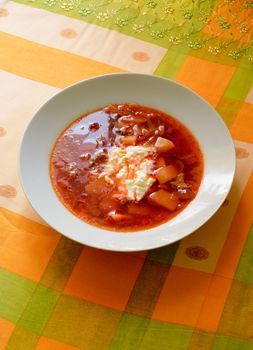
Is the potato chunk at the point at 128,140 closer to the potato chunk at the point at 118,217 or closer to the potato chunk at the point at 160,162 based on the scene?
the potato chunk at the point at 160,162

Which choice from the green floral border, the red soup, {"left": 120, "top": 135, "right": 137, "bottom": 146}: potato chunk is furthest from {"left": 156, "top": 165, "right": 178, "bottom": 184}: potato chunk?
the green floral border

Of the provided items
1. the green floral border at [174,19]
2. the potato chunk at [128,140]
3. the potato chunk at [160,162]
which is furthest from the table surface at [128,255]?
the potato chunk at [128,140]

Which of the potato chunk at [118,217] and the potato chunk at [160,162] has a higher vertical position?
the potato chunk at [160,162]

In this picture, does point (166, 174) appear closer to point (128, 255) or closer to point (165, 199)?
point (165, 199)

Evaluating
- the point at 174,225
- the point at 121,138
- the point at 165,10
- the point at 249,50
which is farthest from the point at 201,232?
the point at 165,10

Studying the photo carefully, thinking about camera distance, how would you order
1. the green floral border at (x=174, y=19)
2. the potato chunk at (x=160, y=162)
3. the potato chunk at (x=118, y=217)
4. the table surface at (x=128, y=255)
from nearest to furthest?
the table surface at (x=128, y=255) → the potato chunk at (x=118, y=217) → the potato chunk at (x=160, y=162) → the green floral border at (x=174, y=19)

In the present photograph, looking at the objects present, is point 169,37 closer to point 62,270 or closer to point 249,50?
point 249,50

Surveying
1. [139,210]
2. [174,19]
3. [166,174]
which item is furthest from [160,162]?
[174,19]
